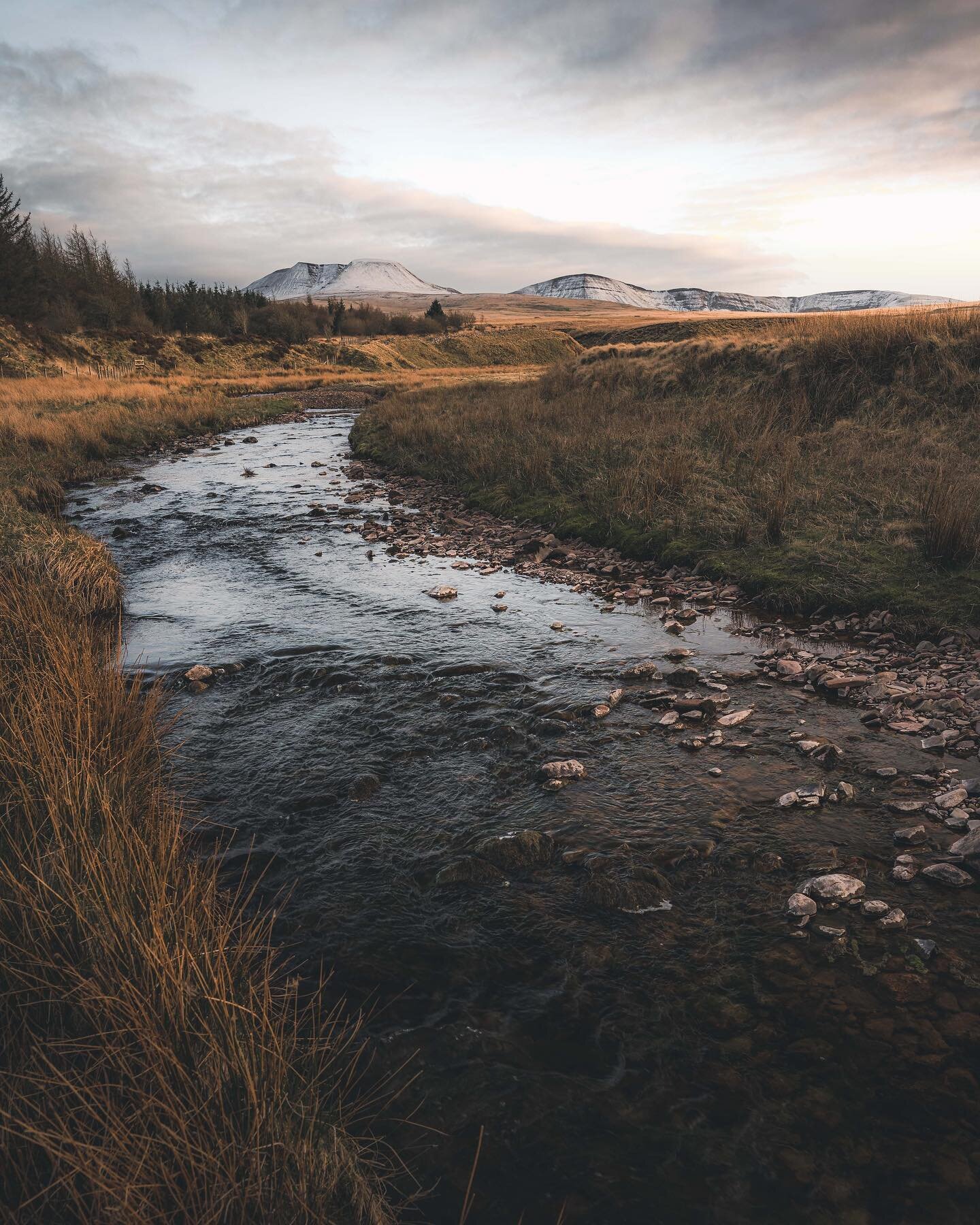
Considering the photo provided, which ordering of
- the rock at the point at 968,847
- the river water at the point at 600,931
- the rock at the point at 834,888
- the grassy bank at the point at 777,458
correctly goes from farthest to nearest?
the grassy bank at the point at 777,458 → the rock at the point at 968,847 → the rock at the point at 834,888 → the river water at the point at 600,931

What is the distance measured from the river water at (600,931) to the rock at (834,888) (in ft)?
0.33

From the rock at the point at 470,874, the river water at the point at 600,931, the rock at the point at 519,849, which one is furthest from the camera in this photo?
the rock at the point at 519,849

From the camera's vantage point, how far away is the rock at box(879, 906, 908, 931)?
3186mm

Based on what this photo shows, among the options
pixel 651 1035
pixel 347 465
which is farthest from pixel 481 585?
pixel 347 465

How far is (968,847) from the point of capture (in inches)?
142

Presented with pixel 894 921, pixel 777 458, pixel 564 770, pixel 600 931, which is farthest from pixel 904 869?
pixel 777 458

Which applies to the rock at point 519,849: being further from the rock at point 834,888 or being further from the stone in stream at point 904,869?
the stone in stream at point 904,869

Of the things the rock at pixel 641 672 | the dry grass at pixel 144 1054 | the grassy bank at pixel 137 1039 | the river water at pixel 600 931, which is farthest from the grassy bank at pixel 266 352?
the dry grass at pixel 144 1054

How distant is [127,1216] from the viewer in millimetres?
1566

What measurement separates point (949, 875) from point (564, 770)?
2.15 metres

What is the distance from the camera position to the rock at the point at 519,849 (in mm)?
3785

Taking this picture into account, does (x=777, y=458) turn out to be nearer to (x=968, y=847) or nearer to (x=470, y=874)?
(x=968, y=847)

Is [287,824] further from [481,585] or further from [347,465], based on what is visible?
[347,465]

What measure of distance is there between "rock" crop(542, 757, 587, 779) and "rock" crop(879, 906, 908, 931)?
1.84 m
